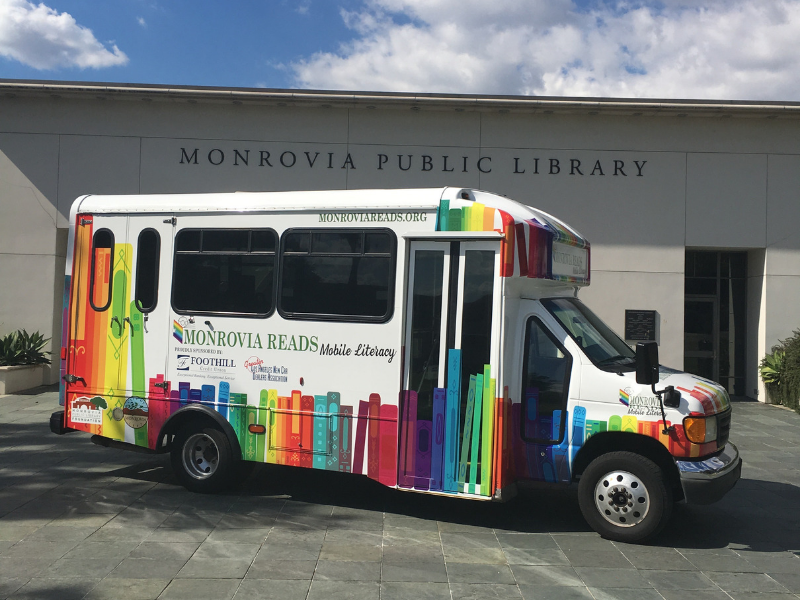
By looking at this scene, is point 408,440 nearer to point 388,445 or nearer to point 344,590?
point 388,445

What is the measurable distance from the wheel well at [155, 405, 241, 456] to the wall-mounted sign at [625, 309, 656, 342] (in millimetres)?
10141

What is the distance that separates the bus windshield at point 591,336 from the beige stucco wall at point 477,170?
27.4ft

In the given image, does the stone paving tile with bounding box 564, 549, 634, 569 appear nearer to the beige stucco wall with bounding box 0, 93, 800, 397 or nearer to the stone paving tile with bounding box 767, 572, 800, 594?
the stone paving tile with bounding box 767, 572, 800, 594

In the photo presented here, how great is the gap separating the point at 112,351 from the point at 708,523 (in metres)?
6.16

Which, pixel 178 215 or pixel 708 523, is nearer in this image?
pixel 708 523

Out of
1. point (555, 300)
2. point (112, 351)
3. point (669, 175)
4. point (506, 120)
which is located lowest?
point (112, 351)

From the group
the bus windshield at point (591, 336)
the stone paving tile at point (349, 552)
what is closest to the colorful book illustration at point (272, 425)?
the stone paving tile at point (349, 552)

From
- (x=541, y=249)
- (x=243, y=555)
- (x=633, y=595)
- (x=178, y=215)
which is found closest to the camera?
(x=633, y=595)

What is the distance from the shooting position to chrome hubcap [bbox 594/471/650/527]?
6.09 m

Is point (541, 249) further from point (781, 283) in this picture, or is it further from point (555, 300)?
point (781, 283)

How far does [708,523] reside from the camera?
687cm

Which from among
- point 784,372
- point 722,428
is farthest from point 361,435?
point 784,372

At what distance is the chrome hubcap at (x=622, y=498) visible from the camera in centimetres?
609

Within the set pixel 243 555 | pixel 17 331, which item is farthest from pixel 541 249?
pixel 17 331
